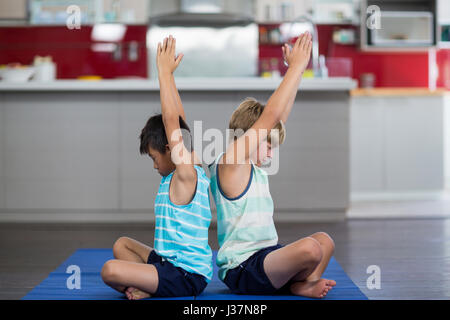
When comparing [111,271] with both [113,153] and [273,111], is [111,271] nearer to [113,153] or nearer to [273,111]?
[273,111]

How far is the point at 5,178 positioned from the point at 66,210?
429 mm

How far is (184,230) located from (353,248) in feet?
4.38

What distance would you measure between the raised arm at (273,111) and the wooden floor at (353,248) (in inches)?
27.4

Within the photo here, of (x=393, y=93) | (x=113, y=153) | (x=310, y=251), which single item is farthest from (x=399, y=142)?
(x=310, y=251)

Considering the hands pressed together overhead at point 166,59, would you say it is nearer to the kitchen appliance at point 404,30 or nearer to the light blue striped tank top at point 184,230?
the light blue striped tank top at point 184,230

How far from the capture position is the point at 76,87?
351 cm

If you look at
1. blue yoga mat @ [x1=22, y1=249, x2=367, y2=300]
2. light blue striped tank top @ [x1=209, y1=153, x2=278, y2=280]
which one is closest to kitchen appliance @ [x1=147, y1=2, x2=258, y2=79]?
blue yoga mat @ [x1=22, y1=249, x2=367, y2=300]

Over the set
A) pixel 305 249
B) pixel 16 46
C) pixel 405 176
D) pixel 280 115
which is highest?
pixel 16 46

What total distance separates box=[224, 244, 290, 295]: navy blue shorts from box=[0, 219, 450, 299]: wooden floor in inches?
16.7

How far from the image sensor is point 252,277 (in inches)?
66.2

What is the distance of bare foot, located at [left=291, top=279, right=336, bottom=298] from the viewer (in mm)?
1715

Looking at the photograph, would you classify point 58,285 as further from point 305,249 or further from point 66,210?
point 66,210

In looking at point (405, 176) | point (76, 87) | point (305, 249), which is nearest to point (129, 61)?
point (76, 87)

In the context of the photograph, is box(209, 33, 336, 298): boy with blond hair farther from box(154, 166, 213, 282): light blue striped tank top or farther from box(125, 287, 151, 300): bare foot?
box(125, 287, 151, 300): bare foot
